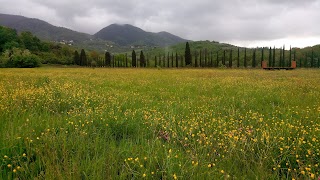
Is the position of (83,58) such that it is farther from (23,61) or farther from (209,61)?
(209,61)

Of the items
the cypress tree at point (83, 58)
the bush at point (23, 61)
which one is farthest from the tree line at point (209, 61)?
the bush at point (23, 61)

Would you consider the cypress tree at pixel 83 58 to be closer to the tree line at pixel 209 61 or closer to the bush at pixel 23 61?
the tree line at pixel 209 61

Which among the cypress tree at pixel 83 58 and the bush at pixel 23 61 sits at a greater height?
the cypress tree at pixel 83 58

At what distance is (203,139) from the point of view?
430cm

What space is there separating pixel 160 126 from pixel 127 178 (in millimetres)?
2419

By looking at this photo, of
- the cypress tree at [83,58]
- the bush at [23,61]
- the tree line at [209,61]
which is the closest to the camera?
the bush at [23,61]

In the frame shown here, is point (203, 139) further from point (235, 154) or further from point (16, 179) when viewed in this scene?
point (16, 179)

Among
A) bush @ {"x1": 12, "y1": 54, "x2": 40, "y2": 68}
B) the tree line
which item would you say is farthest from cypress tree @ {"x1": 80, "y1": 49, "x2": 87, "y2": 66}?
bush @ {"x1": 12, "y1": 54, "x2": 40, "y2": 68}

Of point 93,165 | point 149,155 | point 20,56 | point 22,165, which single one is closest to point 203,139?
point 149,155

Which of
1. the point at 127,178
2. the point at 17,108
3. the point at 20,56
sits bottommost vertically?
the point at 127,178

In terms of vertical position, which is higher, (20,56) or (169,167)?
(20,56)

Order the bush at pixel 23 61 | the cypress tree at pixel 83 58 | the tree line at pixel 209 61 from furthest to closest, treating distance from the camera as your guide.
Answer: the cypress tree at pixel 83 58, the tree line at pixel 209 61, the bush at pixel 23 61

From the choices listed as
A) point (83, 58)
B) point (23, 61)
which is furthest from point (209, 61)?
point (23, 61)

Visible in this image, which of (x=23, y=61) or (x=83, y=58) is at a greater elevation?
(x=83, y=58)
